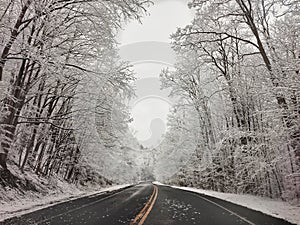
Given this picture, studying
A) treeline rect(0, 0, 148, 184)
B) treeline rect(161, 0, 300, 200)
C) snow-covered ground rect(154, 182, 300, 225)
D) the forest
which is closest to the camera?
snow-covered ground rect(154, 182, 300, 225)

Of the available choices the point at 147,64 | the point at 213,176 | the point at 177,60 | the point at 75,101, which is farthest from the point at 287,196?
the point at 147,64

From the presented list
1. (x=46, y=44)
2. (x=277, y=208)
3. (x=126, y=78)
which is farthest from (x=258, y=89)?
(x=46, y=44)

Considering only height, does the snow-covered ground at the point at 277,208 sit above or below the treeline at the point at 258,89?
below

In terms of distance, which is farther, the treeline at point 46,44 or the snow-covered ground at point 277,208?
the treeline at point 46,44

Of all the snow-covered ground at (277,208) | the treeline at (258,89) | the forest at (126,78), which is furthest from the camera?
the treeline at (258,89)

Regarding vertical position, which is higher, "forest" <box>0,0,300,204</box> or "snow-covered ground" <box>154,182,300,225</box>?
"forest" <box>0,0,300,204</box>

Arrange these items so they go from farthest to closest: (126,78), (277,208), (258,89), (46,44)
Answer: (126,78), (258,89), (46,44), (277,208)

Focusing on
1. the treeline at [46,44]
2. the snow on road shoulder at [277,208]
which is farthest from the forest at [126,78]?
the snow on road shoulder at [277,208]

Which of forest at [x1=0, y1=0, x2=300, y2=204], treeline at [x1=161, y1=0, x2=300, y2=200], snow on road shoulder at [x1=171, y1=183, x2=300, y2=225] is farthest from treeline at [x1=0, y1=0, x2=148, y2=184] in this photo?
snow on road shoulder at [x1=171, y1=183, x2=300, y2=225]

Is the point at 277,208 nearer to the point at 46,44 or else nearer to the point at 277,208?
the point at 277,208

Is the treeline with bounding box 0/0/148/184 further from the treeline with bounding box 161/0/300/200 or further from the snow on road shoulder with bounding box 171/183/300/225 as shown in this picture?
the snow on road shoulder with bounding box 171/183/300/225

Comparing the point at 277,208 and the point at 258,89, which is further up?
the point at 258,89

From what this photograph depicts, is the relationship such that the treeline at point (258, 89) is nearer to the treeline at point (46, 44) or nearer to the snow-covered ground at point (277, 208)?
the snow-covered ground at point (277, 208)

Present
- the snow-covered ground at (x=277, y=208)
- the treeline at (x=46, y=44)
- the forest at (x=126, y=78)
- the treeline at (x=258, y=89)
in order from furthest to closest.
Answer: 1. the treeline at (x=258, y=89)
2. the forest at (x=126, y=78)
3. the treeline at (x=46, y=44)
4. the snow-covered ground at (x=277, y=208)
